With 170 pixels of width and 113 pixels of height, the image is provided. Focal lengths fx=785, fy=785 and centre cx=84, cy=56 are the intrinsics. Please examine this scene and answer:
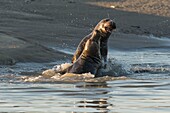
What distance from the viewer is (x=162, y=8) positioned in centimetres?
3083

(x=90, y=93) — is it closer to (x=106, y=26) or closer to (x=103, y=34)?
(x=106, y=26)

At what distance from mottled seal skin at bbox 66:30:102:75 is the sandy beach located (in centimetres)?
240

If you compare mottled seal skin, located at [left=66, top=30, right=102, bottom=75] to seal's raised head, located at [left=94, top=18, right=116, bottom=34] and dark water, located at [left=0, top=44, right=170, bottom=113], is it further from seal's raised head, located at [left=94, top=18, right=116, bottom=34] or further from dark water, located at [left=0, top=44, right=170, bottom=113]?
dark water, located at [left=0, top=44, right=170, bottom=113]

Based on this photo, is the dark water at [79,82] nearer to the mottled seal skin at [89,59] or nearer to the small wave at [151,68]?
the small wave at [151,68]

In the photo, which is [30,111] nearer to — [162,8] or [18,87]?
[18,87]

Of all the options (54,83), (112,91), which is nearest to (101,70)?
(54,83)

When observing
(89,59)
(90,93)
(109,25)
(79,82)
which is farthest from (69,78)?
(90,93)

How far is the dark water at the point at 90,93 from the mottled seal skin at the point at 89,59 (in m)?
0.63

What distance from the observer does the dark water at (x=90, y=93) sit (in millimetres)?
9234

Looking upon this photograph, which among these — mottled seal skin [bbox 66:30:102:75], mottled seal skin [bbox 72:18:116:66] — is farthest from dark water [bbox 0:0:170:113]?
mottled seal skin [bbox 66:30:102:75]

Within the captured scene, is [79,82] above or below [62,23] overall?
below

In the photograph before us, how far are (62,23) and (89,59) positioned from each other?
447 inches

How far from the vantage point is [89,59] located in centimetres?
1392

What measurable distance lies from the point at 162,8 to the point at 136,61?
1342cm
